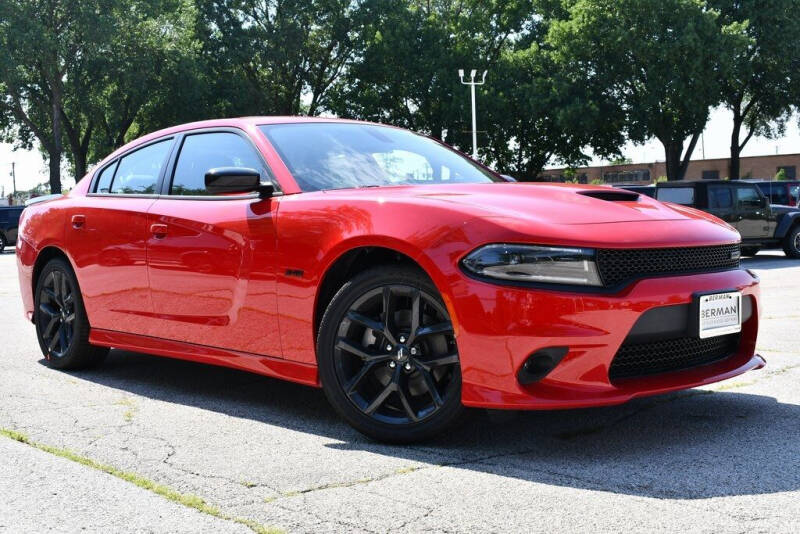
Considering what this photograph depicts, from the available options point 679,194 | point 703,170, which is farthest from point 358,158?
point 703,170

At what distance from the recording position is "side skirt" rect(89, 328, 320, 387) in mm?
4371

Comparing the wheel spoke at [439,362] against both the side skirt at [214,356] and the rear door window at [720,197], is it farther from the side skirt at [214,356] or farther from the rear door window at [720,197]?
the rear door window at [720,197]

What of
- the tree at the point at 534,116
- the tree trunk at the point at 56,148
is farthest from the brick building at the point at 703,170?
the tree trunk at the point at 56,148

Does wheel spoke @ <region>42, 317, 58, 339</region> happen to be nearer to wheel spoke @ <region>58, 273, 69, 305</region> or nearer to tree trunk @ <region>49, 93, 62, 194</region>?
wheel spoke @ <region>58, 273, 69, 305</region>

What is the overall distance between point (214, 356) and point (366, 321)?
1.15 metres

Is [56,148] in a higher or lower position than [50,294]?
higher

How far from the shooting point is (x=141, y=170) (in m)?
5.68

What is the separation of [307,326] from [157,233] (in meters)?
A: 1.28

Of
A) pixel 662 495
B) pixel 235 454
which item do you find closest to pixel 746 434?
pixel 662 495

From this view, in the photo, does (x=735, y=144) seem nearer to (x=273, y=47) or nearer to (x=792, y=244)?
(x=273, y=47)

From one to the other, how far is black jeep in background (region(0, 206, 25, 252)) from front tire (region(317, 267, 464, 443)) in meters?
28.1

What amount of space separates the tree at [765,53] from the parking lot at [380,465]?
33967mm

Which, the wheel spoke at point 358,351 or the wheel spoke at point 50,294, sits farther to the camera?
the wheel spoke at point 50,294

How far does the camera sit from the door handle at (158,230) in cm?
506
